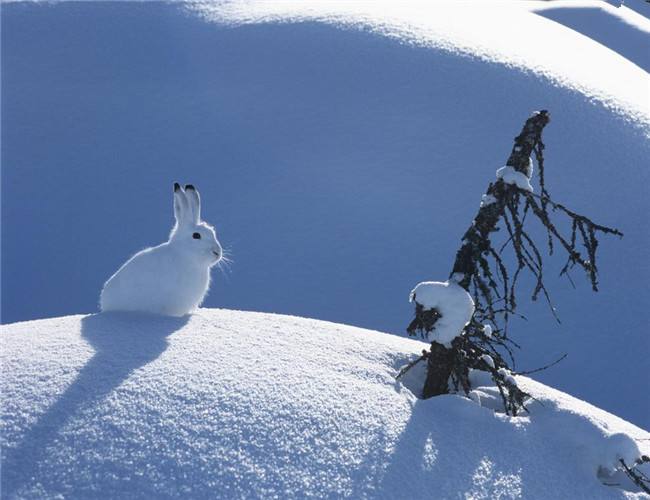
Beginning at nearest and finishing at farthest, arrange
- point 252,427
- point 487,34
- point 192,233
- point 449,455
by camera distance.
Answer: point 252,427 < point 449,455 < point 192,233 < point 487,34

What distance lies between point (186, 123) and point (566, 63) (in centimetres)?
389

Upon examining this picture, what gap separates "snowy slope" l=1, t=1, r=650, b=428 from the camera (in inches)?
198

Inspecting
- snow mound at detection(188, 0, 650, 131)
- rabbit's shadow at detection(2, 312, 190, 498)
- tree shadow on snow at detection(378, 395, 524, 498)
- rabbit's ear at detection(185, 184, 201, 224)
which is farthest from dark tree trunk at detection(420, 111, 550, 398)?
snow mound at detection(188, 0, 650, 131)

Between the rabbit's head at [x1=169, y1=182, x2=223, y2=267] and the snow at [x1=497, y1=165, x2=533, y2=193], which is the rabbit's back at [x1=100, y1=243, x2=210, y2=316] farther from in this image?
the snow at [x1=497, y1=165, x2=533, y2=193]

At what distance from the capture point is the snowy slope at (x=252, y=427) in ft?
6.04

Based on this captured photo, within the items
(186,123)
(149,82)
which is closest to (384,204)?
(186,123)

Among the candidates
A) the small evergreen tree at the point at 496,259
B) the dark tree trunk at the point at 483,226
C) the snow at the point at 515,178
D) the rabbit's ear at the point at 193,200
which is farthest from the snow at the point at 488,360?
the rabbit's ear at the point at 193,200

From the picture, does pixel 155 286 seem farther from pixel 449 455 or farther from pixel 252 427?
pixel 449 455

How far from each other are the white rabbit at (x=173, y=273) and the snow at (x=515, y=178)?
4.94ft

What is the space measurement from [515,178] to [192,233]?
161 cm

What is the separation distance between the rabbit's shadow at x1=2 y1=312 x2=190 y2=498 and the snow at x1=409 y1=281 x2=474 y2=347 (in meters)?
0.99

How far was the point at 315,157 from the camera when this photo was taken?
5676 mm

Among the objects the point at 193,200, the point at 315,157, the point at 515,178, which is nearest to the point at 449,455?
the point at 515,178

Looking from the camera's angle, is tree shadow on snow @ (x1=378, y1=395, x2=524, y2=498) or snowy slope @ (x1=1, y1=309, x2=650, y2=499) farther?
tree shadow on snow @ (x1=378, y1=395, x2=524, y2=498)
